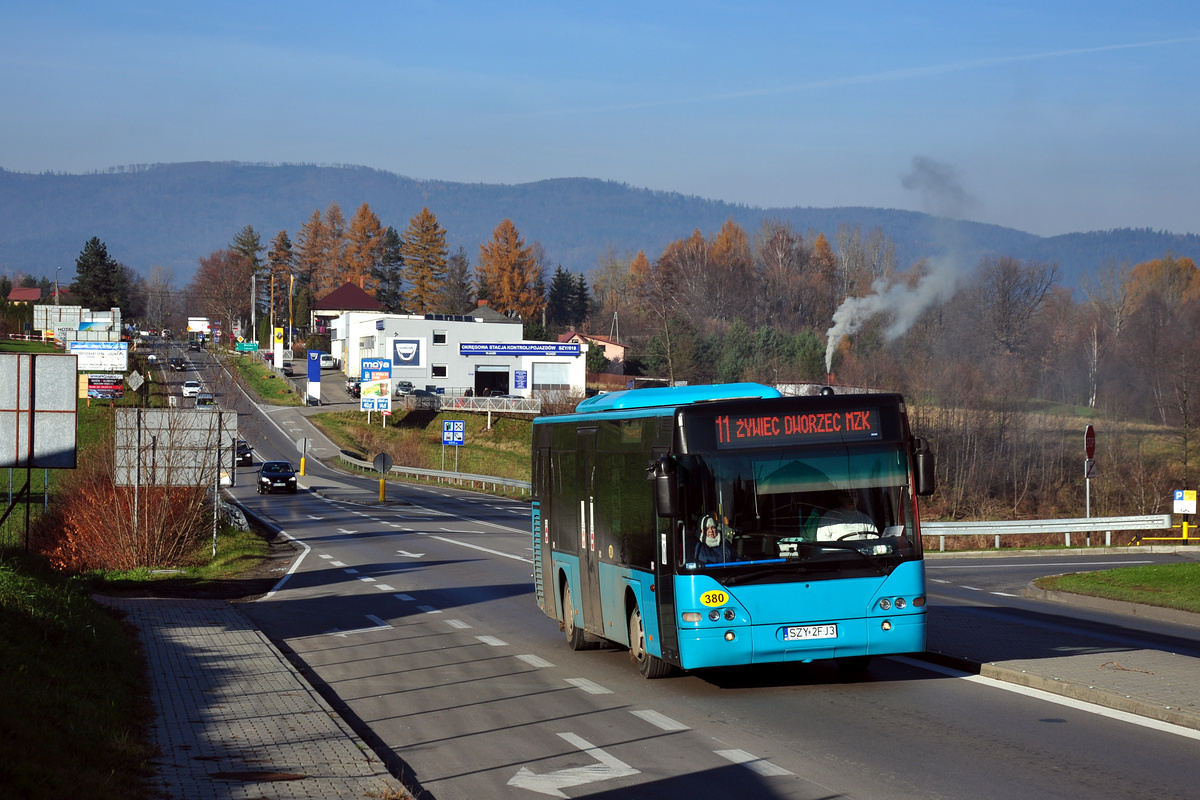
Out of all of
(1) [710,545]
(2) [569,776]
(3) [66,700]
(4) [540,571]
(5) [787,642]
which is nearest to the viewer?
(2) [569,776]

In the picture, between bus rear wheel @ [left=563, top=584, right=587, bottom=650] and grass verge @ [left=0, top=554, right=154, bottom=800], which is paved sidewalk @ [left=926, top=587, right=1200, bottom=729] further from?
grass verge @ [left=0, top=554, right=154, bottom=800]

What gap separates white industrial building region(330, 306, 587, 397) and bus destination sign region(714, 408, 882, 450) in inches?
3409

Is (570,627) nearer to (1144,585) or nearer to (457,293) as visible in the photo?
(1144,585)

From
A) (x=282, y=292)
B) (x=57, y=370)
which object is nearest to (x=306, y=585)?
(x=57, y=370)

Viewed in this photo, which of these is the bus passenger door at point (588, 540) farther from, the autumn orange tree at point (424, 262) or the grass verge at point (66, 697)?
the autumn orange tree at point (424, 262)

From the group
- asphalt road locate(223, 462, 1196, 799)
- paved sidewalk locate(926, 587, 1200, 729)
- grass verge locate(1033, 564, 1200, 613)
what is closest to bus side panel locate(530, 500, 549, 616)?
asphalt road locate(223, 462, 1196, 799)

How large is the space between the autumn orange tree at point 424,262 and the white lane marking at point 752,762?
155359 millimetres

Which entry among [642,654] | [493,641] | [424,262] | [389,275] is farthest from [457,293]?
[642,654]

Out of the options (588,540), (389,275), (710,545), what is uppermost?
(389,275)

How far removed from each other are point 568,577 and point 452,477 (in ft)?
185

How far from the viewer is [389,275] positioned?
177 meters

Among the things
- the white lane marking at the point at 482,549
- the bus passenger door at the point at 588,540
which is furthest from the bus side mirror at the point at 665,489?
the white lane marking at the point at 482,549

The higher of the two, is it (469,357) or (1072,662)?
(469,357)

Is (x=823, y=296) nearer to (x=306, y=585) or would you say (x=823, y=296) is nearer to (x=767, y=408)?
(x=306, y=585)
